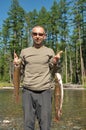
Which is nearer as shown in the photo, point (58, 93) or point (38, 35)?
point (58, 93)

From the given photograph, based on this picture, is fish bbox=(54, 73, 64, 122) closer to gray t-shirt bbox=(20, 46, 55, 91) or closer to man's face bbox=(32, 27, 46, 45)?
gray t-shirt bbox=(20, 46, 55, 91)

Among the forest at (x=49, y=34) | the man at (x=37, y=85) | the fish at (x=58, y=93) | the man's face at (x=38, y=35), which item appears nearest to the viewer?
the fish at (x=58, y=93)

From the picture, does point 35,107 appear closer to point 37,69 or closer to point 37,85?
point 37,85

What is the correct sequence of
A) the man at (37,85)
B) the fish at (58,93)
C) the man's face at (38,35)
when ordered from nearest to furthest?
1. the fish at (58,93)
2. the man at (37,85)
3. the man's face at (38,35)

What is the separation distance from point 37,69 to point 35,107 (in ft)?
2.55

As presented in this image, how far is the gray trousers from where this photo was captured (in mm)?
7934

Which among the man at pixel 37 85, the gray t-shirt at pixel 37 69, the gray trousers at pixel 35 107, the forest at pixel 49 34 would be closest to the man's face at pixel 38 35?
the man at pixel 37 85

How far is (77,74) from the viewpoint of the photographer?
72.6m

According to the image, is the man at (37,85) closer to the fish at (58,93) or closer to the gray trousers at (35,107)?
the gray trousers at (35,107)

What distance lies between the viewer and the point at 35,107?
8031mm

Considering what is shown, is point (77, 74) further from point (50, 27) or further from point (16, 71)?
point (16, 71)

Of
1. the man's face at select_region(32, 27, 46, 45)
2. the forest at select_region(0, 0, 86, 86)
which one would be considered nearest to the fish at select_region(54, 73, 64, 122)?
the man's face at select_region(32, 27, 46, 45)

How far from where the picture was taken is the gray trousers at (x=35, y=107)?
26.0ft

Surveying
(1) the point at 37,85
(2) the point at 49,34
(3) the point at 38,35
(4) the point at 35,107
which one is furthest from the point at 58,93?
(2) the point at 49,34
